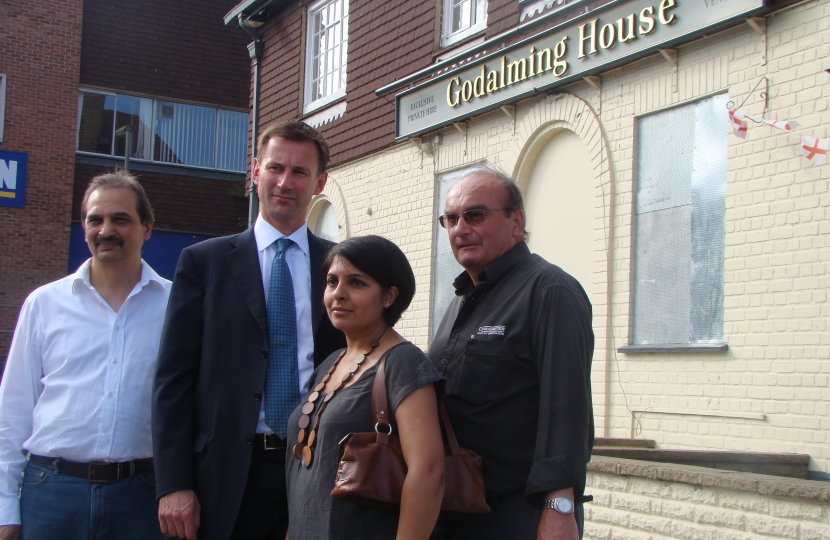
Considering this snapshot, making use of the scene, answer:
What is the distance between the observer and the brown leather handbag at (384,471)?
2443 millimetres

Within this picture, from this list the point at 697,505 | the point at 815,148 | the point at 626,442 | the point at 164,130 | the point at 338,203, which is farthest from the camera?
the point at 164,130

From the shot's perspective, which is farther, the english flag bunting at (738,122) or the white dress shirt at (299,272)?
the english flag bunting at (738,122)

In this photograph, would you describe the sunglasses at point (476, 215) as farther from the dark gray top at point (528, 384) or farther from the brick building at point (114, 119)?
the brick building at point (114, 119)

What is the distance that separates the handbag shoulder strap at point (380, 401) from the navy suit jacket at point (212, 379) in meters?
0.61

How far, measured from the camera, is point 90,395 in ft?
11.0

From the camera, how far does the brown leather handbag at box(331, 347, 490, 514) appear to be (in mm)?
2443

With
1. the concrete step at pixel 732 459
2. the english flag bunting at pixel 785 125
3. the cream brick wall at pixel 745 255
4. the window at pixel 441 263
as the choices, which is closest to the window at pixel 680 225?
the cream brick wall at pixel 745 255

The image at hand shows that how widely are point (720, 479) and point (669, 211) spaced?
9.61 ft

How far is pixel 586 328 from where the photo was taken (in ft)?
8.99

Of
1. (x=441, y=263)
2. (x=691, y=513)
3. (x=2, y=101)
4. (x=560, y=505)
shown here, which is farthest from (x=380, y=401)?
(x=2, y=101)

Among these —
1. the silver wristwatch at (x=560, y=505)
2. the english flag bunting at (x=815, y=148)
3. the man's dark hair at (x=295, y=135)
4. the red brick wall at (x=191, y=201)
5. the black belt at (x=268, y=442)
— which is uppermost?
the red brick wall at (x=191, y=201)

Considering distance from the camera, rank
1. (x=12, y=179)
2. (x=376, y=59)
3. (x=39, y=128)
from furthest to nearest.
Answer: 1. (x=39, y=128)
2. (x=12, y=179)
3. (x=376, y=59)

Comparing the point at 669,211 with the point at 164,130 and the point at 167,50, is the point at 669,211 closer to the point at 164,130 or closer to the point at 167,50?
the point at 164,130

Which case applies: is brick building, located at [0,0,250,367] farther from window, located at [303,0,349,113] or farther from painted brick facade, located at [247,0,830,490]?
painted brick facade, located at [247,0,830,490]
